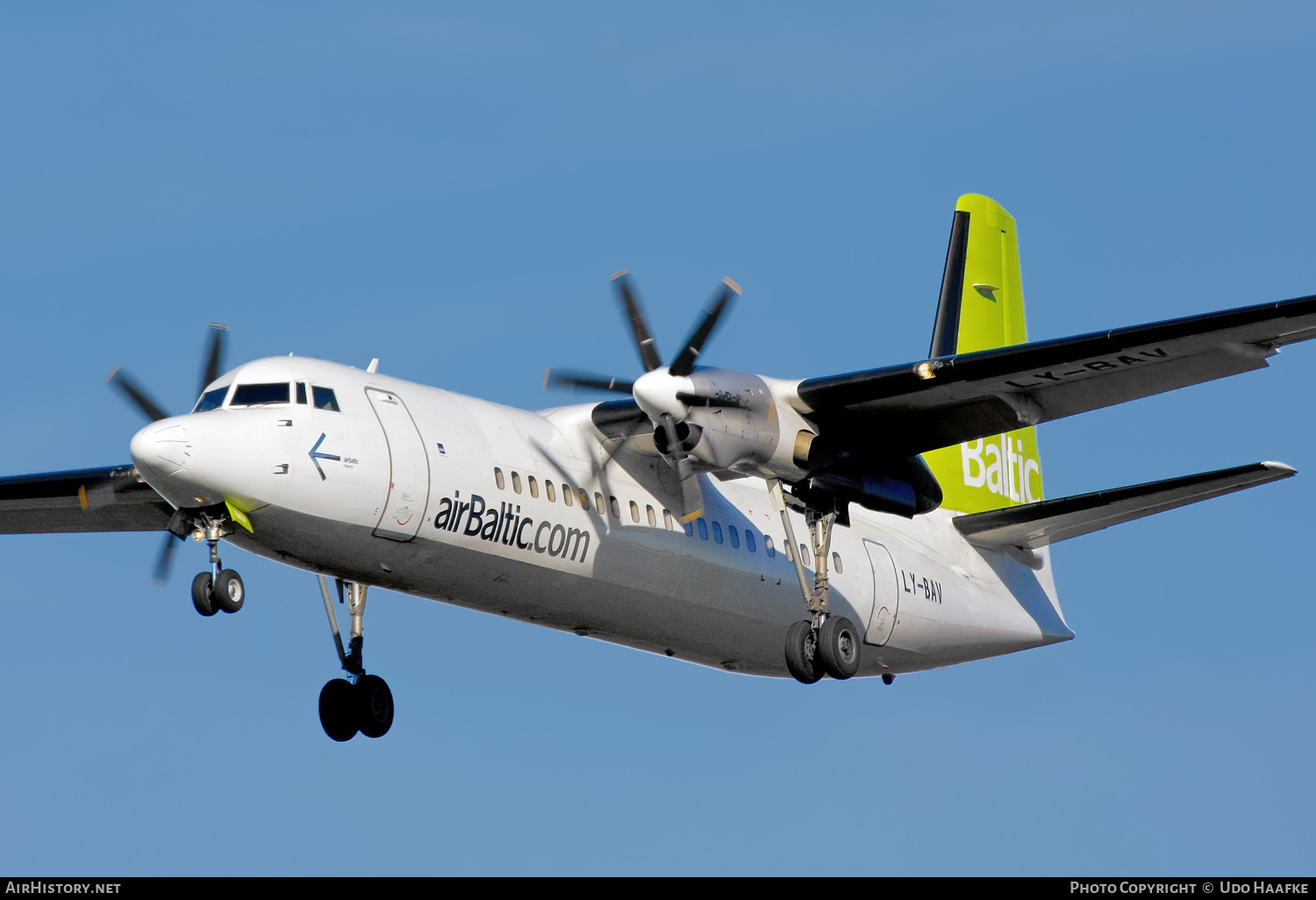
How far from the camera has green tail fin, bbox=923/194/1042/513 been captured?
2636cm

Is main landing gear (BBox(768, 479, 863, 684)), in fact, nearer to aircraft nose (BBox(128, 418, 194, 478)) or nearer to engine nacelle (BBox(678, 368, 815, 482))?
engine nacelle (BBox(678, 368, 815, 482))

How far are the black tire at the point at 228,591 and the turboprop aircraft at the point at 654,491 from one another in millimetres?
19

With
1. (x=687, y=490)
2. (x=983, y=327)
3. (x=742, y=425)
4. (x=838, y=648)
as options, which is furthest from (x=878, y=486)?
(x=983, y=327)

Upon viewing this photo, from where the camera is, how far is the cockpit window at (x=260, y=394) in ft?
56.6

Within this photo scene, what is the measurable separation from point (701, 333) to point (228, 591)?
586 cm

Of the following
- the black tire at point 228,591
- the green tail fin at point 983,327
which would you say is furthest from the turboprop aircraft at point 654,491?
the green tail fin at point 983,327

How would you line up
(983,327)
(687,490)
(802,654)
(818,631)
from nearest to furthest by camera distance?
1. (802,654)
2. (818,631)
3. (687,490)
4. (983,327)

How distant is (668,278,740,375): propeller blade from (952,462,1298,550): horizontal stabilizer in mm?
5794

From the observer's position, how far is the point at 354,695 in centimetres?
2023

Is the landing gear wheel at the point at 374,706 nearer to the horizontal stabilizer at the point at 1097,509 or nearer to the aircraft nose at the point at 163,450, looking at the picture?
the aircraft nose at the point at 163,450

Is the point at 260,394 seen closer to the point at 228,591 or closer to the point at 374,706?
the point at 228,591

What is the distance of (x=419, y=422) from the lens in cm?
1816
